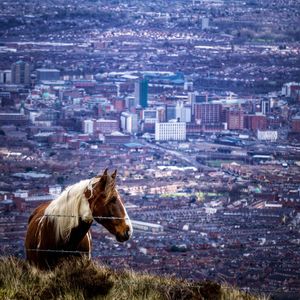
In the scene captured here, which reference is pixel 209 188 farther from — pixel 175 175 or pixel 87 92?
pixel 87 92

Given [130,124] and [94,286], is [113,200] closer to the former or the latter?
[94,286]

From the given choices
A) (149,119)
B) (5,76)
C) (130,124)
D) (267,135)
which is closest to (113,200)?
(267,135)

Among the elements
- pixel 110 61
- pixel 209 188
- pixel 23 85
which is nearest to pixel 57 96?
pixel 23 85

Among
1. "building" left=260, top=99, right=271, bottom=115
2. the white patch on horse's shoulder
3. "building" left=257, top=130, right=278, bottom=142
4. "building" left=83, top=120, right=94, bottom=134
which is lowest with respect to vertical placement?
"building" left=257, top=130, right=278, bottom=142

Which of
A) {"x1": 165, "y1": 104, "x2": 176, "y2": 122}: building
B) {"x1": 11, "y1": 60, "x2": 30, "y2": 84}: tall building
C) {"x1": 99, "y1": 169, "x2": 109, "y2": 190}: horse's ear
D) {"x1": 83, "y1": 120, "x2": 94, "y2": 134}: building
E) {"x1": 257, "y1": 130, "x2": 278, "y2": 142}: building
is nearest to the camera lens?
{"x1": 99, "y1": 169, "x2": 109, "y2": 190}: horse's ear

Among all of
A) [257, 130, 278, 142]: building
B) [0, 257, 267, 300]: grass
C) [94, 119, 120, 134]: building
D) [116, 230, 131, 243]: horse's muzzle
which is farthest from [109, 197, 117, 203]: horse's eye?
[94, 119, 120, 134]: building

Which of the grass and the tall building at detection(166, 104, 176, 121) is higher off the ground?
the grass

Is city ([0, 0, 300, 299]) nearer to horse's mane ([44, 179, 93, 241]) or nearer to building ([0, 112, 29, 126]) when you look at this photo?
building ([0, 112, 29, 126])
